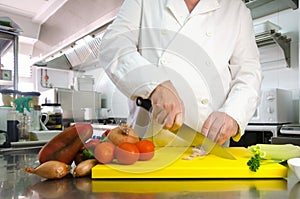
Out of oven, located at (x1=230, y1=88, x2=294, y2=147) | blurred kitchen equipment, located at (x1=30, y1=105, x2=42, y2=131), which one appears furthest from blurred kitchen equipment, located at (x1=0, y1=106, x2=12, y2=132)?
oven, located at (x1=230, y1=88, x2=294, y2=147)

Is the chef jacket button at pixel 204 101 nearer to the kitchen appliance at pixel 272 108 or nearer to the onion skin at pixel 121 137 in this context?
the onion skin at pixel 121 137

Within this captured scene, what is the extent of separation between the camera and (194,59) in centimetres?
80

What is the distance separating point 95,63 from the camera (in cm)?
335

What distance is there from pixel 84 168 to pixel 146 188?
0.45 feet

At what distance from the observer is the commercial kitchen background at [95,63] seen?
125 cm

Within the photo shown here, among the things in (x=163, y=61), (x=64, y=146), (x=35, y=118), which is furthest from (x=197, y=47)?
(x=35, y=118)

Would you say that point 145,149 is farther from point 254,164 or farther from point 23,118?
point 23,118

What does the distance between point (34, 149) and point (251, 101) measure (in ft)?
2.60

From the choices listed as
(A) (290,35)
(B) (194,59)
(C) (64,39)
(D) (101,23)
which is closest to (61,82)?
(C) (64,39)

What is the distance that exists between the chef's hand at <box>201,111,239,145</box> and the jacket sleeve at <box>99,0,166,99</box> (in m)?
0.16

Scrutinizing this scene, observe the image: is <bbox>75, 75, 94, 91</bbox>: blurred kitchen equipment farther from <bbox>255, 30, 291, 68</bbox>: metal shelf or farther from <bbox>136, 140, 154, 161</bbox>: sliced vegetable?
<bbox>136, 140, 154, 161</bbox>: sliced vegetable

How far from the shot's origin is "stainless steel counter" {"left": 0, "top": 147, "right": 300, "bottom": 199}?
42cm

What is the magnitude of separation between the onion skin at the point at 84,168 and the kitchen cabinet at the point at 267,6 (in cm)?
175

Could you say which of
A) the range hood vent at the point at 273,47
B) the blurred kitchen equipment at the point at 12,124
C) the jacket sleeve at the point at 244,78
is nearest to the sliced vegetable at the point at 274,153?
the jacket sleeve at the point at 244,78
